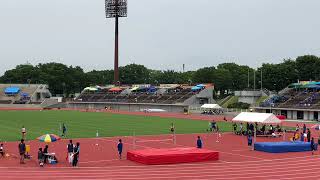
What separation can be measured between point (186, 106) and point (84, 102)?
3154 cm

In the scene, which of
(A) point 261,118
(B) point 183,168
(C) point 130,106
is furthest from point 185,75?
(B) point 183,168

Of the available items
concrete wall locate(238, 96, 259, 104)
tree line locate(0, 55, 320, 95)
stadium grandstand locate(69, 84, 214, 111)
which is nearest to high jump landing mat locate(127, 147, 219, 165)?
concrete wall locate(238, 96, 259, 104)

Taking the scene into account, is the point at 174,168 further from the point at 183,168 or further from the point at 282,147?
the point at 282,147

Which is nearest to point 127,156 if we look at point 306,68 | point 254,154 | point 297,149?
point 254,154

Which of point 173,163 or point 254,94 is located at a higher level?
point 254,94

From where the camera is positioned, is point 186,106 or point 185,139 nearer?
point 185,139

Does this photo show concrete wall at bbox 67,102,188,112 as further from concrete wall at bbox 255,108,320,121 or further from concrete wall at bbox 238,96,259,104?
concrete wall at bbox 255,108,320,121

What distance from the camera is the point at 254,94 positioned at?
9700 centimetres

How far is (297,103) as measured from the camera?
78062 millimetres

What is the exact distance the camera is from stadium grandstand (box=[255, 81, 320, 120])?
241ft

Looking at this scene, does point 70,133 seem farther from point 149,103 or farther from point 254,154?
point 149,103

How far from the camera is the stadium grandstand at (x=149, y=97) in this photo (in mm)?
101750

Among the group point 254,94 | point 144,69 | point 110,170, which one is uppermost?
point 144,69

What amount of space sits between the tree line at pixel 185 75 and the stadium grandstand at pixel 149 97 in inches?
620
